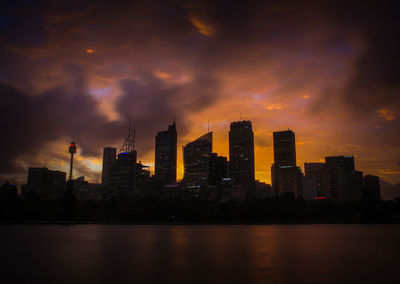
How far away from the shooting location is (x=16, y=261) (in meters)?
24.8

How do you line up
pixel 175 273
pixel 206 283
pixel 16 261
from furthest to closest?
1. pixel 16 261
2. pixel 175 273
3. pixel 206 283

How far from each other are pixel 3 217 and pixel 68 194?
37178mm

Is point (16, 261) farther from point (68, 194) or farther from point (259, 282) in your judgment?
point (68, 194)

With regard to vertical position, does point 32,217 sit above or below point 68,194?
below

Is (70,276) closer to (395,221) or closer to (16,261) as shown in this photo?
(16,261)

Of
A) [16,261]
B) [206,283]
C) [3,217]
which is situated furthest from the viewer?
[3,217]

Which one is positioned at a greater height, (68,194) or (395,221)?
(68,194)

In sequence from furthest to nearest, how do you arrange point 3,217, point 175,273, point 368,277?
1. point 3,217
2. point 175,273
3. point 368,277

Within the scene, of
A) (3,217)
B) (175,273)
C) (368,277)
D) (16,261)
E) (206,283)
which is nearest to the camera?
(206,283)

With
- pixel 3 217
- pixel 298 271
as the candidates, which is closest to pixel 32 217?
pixel 3 217

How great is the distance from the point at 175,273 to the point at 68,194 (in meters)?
188

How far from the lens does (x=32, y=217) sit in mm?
195375

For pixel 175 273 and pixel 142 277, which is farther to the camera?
pixel 175 273

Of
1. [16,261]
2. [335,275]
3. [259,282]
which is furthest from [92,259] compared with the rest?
[335,275]
